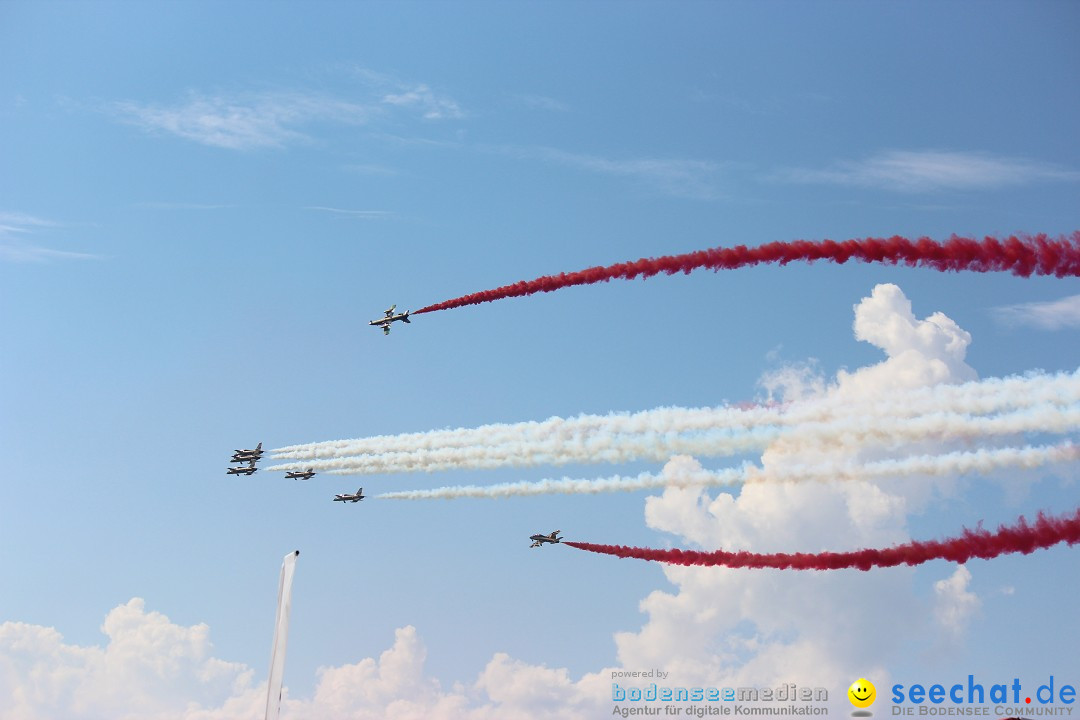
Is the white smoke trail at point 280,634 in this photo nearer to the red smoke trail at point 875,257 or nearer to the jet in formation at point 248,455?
the red smoke trail at point 875,257

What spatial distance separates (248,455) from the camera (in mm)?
129125

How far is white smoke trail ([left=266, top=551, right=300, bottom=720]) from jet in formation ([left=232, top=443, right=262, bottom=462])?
9285 centimetres

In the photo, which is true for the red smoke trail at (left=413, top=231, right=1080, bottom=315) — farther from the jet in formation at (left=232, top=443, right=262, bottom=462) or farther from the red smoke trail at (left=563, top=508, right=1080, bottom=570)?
the jet in formation at (left=232, top=443, right=262, bottom=462)

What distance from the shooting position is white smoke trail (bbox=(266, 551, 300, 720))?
38438 mm

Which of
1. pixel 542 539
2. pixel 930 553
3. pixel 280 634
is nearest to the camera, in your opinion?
pixel 280 634

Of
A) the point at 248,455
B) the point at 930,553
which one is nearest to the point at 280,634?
the point at 930,553

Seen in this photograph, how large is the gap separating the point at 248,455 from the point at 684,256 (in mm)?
69264

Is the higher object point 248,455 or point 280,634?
point 248,455

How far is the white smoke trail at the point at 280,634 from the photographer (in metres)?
38.4

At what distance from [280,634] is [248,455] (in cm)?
9384

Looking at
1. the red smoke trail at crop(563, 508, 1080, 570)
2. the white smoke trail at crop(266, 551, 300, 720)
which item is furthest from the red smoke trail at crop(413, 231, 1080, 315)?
the white smoke trail at crop(266, 551, 300, 720)

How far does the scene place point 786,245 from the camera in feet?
237

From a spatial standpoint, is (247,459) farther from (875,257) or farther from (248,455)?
(875,257)

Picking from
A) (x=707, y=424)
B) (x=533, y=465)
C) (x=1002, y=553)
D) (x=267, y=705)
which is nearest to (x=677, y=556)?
(x=707, y=424)
